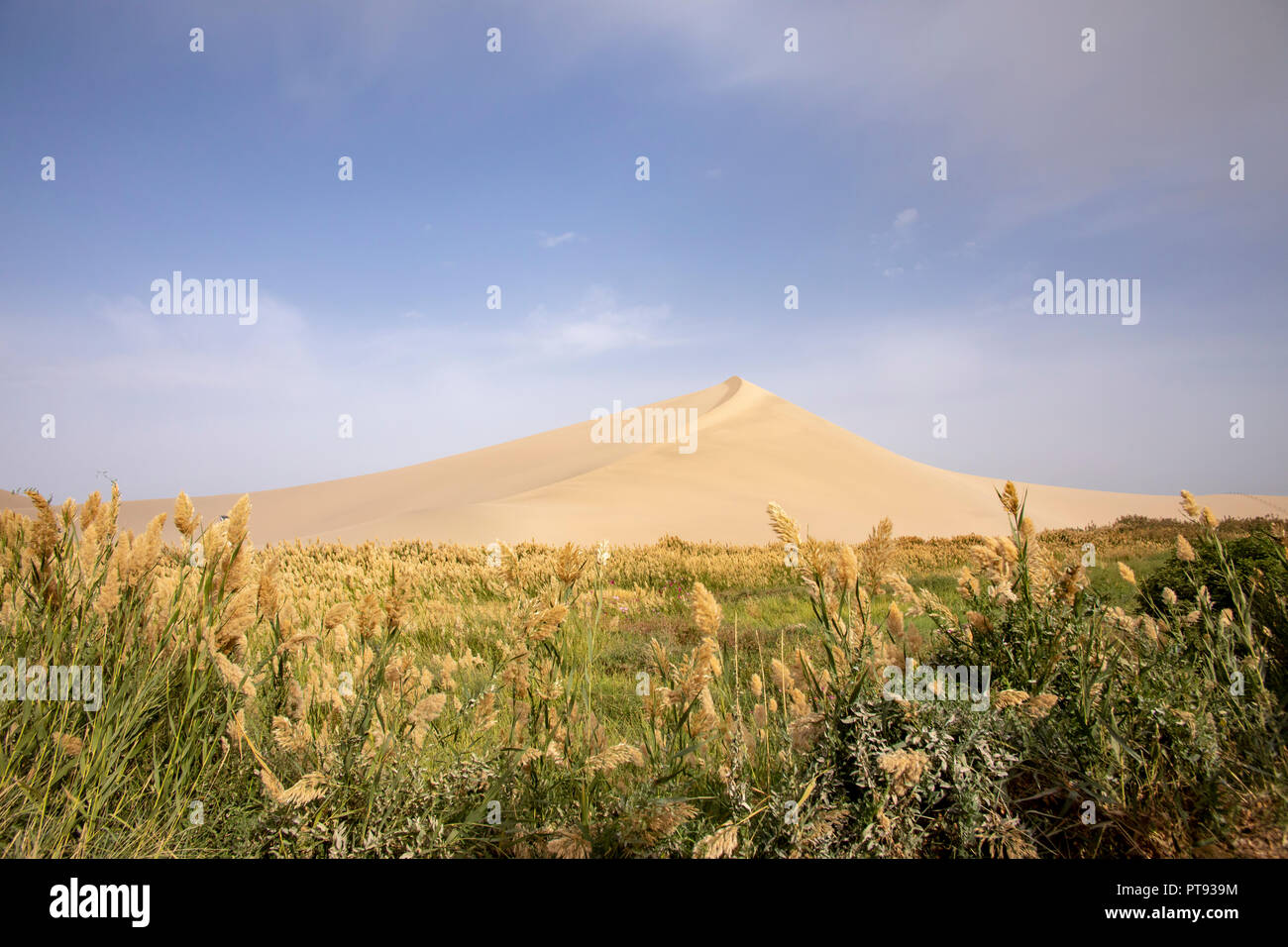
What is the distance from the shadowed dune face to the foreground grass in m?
15.5

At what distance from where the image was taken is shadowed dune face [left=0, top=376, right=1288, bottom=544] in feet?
72.9

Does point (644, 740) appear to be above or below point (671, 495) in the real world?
below

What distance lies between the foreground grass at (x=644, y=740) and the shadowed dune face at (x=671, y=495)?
1554 centimetres

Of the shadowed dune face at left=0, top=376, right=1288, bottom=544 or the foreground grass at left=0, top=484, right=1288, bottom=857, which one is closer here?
the foreground grass at left=0, top=484, right=1288, bottom=857

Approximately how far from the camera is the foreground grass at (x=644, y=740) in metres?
1.88

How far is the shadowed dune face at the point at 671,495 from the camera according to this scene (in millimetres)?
22219

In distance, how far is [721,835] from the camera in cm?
177

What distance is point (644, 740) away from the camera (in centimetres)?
227

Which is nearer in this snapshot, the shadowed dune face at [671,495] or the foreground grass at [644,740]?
the foreground grass at [644,740]

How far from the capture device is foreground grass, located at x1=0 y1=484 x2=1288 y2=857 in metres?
1.88

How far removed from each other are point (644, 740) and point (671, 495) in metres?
25.1
